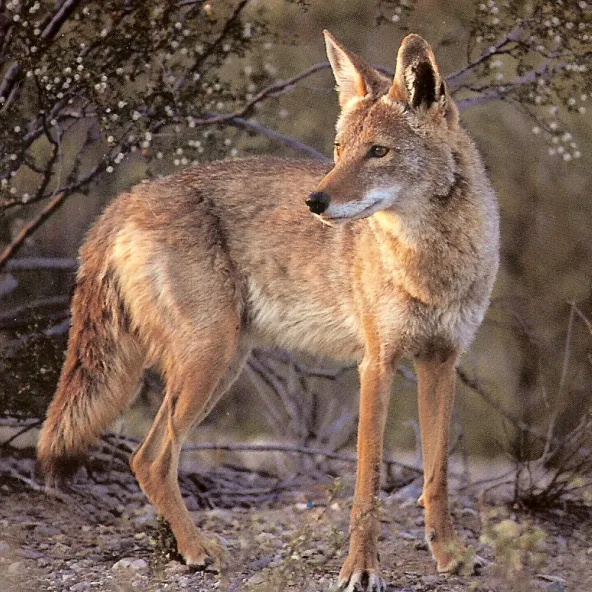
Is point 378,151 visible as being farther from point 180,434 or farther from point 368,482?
point 180,434

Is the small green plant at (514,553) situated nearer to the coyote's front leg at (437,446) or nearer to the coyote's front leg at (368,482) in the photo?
the coyote's front leg at (437,446)

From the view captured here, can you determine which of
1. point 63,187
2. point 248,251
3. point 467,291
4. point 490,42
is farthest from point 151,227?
point 490,42

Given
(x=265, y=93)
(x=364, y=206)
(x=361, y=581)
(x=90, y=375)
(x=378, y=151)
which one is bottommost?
(x=361, y=581)

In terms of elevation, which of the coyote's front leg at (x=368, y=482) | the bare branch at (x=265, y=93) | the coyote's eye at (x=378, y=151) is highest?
the bare branch at (x=265, y=93)

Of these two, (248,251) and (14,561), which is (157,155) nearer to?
(248,251)

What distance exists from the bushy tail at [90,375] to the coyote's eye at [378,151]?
1.56 meters

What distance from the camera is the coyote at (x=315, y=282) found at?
4613 millimetres

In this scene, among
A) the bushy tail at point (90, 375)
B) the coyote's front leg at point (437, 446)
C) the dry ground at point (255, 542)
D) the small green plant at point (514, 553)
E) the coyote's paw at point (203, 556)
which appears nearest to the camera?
the small green plant at point (514, 553)

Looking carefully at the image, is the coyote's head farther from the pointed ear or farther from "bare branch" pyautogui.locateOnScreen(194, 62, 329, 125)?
"bare branch" pyautogui.locateOnScreen(194, 62, 329, 125)

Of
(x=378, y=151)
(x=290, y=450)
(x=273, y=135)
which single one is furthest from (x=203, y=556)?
(x=273, y=135)

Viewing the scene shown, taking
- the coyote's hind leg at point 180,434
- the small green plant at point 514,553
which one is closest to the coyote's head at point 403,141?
the coyote's hind leg at point 180,434

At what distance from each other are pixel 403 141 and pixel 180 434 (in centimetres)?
177

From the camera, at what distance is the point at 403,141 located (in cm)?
459

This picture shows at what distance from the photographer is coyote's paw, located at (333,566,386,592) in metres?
4.56
